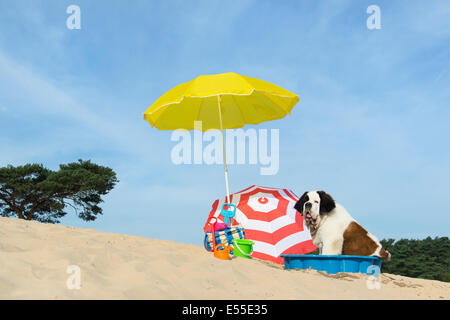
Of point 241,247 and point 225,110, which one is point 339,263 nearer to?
point 241,247

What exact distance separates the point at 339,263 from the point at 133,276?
2949mm

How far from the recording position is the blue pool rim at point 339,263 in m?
5.26

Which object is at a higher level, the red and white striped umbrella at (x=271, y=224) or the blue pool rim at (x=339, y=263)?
the red and white striped umbrella at (x=271, y=224)

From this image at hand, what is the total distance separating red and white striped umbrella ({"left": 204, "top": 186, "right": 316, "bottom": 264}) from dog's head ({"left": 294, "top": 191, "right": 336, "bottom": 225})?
2.47 ft

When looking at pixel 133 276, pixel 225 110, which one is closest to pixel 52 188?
pixel 225 110

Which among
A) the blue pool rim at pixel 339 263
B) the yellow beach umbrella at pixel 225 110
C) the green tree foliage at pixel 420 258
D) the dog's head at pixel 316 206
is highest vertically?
the yellow beach umbrella at pixel 225 110

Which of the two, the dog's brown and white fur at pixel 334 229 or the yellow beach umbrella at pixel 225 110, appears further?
the yellow beach umbrella at pixel 225 110

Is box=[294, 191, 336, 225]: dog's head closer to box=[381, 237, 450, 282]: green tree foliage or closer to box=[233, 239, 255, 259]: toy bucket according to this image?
box=[233, 239, 255, 259]: toy bucket

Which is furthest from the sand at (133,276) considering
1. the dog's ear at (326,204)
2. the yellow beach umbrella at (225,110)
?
the yellow beach umbrella at (225,110)

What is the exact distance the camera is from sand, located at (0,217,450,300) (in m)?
3.18

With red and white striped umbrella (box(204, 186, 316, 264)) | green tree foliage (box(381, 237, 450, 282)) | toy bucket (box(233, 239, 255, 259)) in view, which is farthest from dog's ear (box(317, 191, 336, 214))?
green tree foliage (box(381, 237, 450, 282))

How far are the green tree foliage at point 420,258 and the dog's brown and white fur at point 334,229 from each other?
5310 mm

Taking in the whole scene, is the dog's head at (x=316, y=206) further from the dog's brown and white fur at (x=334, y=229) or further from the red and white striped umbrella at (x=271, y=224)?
the red and white striped umbrella at (x=271, y=224)
